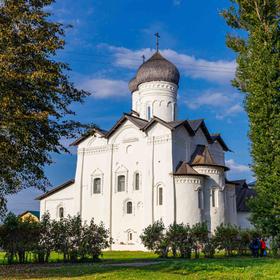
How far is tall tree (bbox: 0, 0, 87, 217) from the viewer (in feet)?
37.7

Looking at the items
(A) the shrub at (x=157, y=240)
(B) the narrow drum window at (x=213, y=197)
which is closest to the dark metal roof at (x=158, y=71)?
(B) the narrow drum window at (x=213, y=197)

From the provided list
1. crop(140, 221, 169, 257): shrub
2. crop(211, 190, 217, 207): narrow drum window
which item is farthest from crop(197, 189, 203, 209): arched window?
crop(140, 221, 169, 257): shrub

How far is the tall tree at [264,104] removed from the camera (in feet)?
57.6

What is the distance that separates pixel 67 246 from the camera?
1770 centimetres

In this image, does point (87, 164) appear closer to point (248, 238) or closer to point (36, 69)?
point (248, 238)

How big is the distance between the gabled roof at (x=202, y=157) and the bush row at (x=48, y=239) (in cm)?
1402

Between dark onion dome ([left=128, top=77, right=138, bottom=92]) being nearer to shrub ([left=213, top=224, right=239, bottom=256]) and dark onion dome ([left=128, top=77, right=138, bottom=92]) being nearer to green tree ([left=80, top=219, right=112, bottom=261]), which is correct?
shrub ([left=213, top=224, right=239, bottom=256])

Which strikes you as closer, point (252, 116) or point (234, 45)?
point (252, 116)

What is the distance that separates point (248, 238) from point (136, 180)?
10752mm

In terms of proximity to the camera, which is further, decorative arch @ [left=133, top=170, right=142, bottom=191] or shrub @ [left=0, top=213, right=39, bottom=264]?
decorative arch @ [left=133, top=170, right=142, bottom=191]

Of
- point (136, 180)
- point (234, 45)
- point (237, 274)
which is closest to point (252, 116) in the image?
point (234, 45)

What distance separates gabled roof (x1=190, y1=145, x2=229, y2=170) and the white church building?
0.24 feet

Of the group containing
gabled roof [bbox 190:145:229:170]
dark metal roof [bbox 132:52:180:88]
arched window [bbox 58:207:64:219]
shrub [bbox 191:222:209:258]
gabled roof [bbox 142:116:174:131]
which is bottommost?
shrub [bbox 191:222:209:258]

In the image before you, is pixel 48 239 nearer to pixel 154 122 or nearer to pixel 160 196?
pixel 160 196
